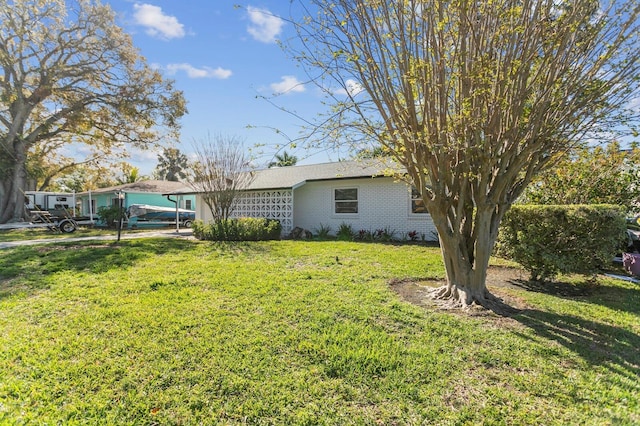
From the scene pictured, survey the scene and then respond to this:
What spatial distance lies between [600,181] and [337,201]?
9.52 metres

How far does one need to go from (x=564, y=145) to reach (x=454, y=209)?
1.78m

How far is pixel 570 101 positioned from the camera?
4.42m

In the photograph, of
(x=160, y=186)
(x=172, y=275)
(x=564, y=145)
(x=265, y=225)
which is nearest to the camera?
(x=564, y=145)

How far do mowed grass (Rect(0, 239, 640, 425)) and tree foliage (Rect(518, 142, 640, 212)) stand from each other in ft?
10.1

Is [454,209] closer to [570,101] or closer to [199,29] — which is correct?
[570,101]

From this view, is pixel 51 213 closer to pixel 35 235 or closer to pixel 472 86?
pixel 35 235

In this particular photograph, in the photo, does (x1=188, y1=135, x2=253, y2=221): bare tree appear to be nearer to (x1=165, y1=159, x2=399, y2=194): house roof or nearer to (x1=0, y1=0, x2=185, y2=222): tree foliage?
(x1=165, y1=159, x2=399, y2=194): house roof

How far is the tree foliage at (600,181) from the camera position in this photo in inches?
325

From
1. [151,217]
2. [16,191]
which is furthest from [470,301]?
[16,191]

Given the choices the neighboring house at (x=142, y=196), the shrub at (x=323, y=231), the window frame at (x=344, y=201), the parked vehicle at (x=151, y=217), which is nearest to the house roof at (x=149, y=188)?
the neighboring house at (x=142, y=196)

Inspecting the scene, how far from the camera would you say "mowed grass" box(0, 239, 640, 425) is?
8.54 ft

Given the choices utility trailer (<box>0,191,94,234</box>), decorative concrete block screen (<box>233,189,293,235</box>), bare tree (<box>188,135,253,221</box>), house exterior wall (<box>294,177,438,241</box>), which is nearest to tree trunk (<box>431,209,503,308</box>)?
house exterior wall (<box>294,177,438,241</box>)

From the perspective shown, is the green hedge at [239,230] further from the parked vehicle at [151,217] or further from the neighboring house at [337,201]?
the parked vehicle at [151,217]

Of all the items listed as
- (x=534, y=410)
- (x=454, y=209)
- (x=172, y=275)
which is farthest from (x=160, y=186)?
(x=534, y=410)
